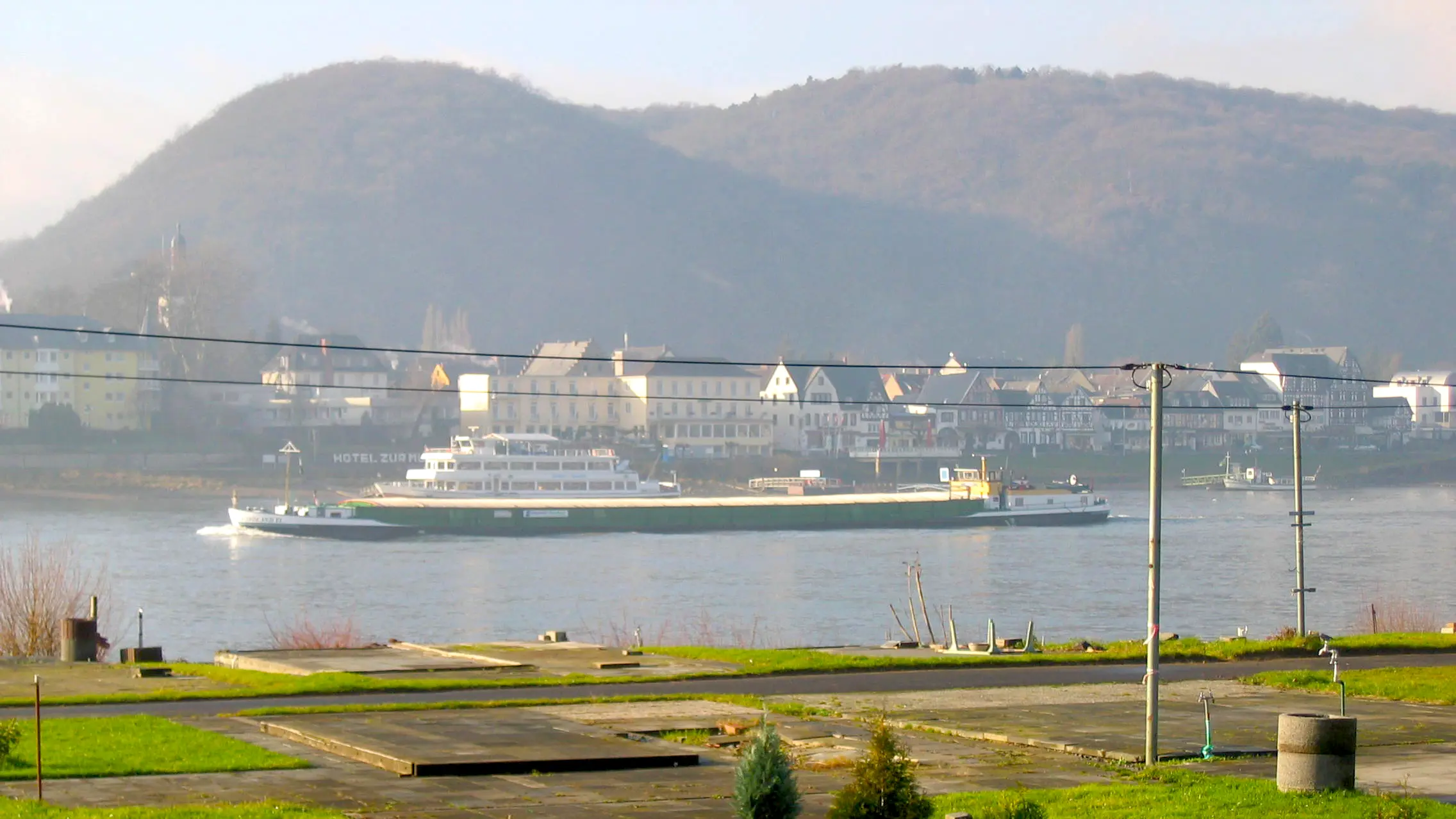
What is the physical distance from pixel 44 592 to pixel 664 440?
230ft

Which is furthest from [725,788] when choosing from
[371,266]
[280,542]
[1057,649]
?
[371,266]

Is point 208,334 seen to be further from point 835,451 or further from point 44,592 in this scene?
point 44,592

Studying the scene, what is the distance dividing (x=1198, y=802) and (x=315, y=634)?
22716 mm

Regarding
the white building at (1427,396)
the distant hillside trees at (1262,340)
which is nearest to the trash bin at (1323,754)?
the white building at (1427,396)

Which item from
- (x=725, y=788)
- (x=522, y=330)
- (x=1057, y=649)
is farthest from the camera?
(x=522, y=330)

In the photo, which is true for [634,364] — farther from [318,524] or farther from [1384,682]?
[1384,682]

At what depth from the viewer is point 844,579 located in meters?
44.5

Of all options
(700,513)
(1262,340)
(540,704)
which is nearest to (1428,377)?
(1262,340)

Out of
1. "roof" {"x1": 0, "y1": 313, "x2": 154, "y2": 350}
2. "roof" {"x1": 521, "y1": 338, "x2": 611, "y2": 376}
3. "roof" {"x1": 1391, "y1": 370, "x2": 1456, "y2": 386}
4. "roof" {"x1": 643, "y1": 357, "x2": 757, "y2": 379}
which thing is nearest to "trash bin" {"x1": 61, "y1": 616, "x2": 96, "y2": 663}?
"roof" {"x1": 643, "y1": 357, "x2": 757, "y2": 379}

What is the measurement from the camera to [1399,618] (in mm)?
30109

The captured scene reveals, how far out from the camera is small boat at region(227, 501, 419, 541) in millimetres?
58375

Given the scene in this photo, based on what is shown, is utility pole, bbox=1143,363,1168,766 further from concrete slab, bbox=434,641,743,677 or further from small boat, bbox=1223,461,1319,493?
small boat, bbox=1223,461,1319,493

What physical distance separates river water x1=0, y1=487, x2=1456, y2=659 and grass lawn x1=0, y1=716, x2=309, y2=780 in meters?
14.3

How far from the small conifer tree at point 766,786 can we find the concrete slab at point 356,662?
10239 millimetres
